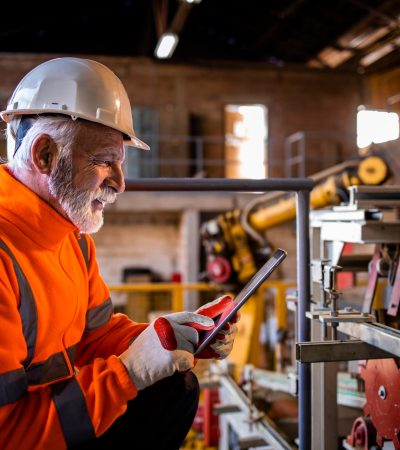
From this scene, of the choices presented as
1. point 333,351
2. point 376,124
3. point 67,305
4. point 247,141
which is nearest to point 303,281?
point 333,351

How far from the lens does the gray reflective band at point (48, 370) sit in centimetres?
163

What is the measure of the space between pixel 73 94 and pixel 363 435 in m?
1.82

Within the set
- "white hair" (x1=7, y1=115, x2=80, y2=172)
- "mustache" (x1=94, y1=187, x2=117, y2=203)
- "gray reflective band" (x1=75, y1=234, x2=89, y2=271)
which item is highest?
"white hair" (x1=7, y1=115, x2=80, y2=172)

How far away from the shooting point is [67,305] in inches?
68.2

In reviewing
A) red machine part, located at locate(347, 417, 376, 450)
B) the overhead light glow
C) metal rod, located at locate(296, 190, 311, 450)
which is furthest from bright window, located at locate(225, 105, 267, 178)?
metal rod, located at locate(296, 190, 311, 450)

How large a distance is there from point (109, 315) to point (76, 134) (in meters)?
0.74

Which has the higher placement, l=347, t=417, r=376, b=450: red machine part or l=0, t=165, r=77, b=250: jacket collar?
l=0, t=165, r=77, b=250: jacket collar

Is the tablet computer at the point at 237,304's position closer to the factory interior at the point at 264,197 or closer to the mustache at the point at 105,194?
the factory interior at the point at 264,197

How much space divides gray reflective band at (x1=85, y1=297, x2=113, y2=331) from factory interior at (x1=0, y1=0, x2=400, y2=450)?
1.54 feet

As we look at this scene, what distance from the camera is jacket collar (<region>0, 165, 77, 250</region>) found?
1598 mm

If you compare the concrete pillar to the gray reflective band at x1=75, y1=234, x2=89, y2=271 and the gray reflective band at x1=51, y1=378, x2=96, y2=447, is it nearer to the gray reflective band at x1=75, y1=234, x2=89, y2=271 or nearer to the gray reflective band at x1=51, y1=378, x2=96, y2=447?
the gray reflective band at x1=75, y1=234, x2=89, y2=271

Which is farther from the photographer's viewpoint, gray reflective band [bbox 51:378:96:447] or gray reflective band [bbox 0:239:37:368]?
gray reflective band [bbox 0:239:37:368]

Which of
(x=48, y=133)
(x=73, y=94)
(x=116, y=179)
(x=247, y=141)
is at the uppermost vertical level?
(x=247, y=141)

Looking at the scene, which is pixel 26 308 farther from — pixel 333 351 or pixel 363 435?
pixel 363 435
